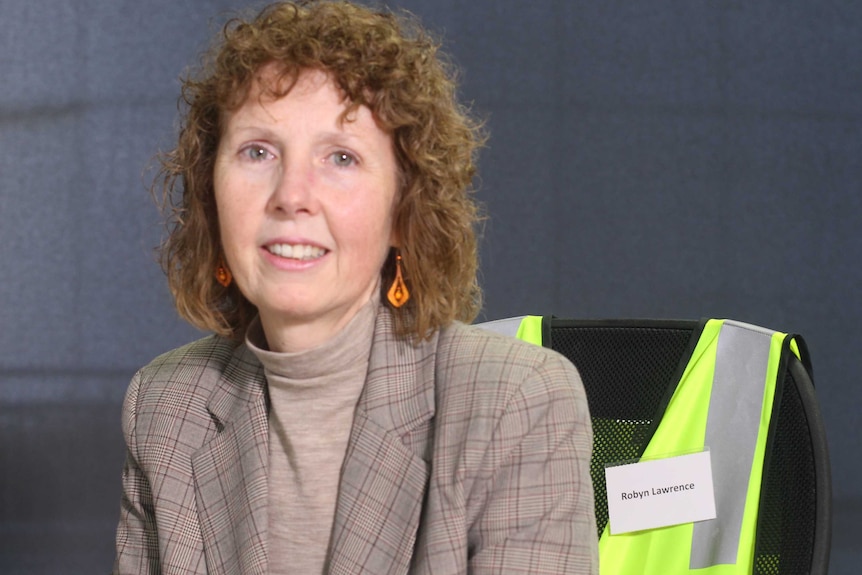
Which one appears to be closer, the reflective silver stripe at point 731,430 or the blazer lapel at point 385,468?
the blazer lapel at point 385,468

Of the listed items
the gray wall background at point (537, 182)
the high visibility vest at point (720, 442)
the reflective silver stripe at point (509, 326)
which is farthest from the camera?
the gray wall background at point (537, 182)

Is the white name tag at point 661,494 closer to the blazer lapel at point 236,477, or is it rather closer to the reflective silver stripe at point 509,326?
the reflective silver stripe at point 509,326

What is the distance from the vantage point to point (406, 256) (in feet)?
4.53

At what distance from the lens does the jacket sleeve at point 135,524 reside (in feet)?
4.77

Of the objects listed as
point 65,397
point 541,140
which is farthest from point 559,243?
point 65,397

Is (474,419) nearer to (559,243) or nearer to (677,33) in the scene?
(559,243)

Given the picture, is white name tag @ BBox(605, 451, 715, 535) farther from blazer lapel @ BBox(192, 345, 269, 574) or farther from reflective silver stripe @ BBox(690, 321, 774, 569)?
blazer lapel @ BBox(192, 345, 269, 574)

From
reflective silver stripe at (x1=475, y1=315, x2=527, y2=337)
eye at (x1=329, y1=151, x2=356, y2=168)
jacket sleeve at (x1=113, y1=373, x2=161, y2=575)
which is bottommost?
jacket sleeve at (x1=113, y1=373, x2=161, y2=575)

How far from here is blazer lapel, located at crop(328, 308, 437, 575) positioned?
4.16 ft

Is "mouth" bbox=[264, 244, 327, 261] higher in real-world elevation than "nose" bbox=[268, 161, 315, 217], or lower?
lower

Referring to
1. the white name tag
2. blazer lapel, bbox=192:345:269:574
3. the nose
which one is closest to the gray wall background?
the white name tag

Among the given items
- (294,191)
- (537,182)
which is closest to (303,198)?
(294,191)

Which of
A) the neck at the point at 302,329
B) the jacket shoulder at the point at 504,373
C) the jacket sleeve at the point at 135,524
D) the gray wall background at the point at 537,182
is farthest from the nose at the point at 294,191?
the gray wall background at the point at 537,182

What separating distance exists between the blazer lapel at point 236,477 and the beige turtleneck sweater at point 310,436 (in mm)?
22
